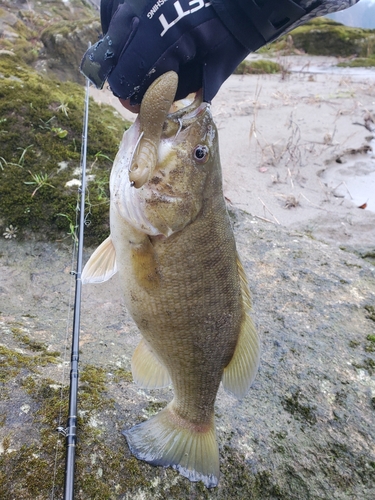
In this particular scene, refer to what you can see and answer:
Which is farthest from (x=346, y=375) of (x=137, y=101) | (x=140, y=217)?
(x=137, y=101)

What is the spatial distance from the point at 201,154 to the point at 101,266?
76cm

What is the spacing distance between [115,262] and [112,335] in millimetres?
1086

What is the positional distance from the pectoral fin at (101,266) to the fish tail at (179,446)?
734 millimetres

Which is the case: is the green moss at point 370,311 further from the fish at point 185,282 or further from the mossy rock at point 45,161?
the mossy rock at point 45,161

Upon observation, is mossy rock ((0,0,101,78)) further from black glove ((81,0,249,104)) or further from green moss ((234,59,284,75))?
black glove ((81,0,249,104))

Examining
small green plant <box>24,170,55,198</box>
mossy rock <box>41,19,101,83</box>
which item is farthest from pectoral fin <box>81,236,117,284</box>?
mossy rock <box>41,19,101,83</box>

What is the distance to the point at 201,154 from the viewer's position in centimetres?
168

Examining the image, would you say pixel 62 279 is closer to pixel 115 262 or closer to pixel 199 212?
pixel 115 262

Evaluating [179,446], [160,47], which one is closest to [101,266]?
[179,446]

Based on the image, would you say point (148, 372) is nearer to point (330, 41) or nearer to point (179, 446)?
point (179, 446)

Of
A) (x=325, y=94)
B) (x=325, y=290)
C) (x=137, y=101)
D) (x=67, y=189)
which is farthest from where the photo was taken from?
(x=325, y=94)

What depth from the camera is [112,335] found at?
112 inches

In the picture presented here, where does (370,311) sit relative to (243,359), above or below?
below

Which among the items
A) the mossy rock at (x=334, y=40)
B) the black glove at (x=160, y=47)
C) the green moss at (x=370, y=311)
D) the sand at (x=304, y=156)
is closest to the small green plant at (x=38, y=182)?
the black glove at (x=160, y=47)
